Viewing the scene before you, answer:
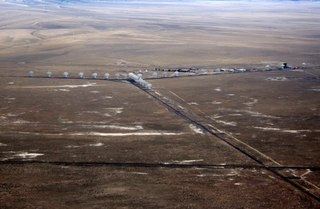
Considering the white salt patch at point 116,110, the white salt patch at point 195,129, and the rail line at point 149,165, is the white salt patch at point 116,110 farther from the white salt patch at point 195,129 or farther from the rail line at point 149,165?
the rail line at point 149,165

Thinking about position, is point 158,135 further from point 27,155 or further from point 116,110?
point 27,155

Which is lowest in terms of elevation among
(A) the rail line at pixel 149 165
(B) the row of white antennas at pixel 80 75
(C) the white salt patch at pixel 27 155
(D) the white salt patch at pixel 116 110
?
(C) the white salt patch at pixel 27 155

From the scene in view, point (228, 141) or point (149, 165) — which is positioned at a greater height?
point (228, 141)

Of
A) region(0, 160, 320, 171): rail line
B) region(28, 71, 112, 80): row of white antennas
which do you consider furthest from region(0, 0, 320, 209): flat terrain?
region(28, 71, 112, 80): row of white antennas

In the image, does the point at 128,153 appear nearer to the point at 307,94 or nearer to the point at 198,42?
the point at 307,94

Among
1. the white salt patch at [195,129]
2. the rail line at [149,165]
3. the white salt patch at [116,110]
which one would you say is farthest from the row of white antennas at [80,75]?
the rail line at [149,165]

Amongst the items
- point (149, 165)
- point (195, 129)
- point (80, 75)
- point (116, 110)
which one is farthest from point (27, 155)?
point (80, 75)

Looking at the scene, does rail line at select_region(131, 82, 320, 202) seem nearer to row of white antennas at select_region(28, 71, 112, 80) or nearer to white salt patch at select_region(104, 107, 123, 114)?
white salt patch at select_region(104, 107, 123, 114)


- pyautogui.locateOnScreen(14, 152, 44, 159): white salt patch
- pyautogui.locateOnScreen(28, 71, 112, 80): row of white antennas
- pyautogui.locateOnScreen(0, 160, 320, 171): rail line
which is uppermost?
pyautogui.locateOnScreen(28, 71, 112, 80): row of white antennas
